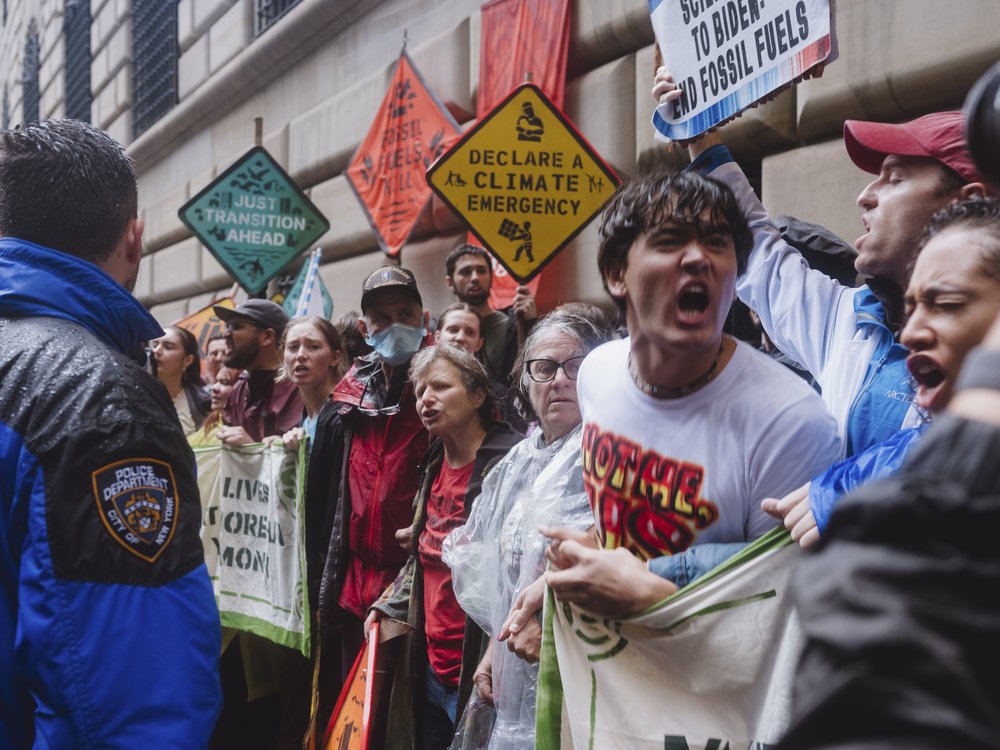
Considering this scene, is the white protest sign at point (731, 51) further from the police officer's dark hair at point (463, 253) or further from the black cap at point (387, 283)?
the police officer's dark hair at point (463, 253)

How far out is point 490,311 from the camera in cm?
568

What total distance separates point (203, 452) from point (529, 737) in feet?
9.86

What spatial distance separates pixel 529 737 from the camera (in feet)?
8.39

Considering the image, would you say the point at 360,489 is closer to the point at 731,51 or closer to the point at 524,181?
the point at 524,181

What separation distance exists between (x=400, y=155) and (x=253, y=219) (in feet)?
4.44

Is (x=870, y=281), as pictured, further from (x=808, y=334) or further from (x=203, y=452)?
(x=203, y=452)

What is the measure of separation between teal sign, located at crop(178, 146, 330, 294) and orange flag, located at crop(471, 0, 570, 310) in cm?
179

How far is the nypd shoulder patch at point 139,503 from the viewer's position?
5.60 feet

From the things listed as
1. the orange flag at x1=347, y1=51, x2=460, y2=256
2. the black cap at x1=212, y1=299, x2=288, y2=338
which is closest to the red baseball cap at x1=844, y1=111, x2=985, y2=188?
the black cap at x1=212, y1=299, x2=288, y2=338

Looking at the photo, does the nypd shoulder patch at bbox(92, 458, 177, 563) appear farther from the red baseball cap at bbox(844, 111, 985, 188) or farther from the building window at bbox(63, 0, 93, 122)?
the building window at bbox(63, 0, 93, 122)

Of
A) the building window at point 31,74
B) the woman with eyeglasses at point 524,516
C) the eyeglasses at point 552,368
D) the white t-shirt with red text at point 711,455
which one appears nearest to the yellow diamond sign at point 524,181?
the woman with eyeglasses at point 524,516

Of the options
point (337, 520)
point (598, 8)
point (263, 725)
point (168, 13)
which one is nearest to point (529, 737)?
point (337, 520)

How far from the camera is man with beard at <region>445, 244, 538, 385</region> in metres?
5.16

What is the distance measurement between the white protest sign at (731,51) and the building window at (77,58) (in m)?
20.0
